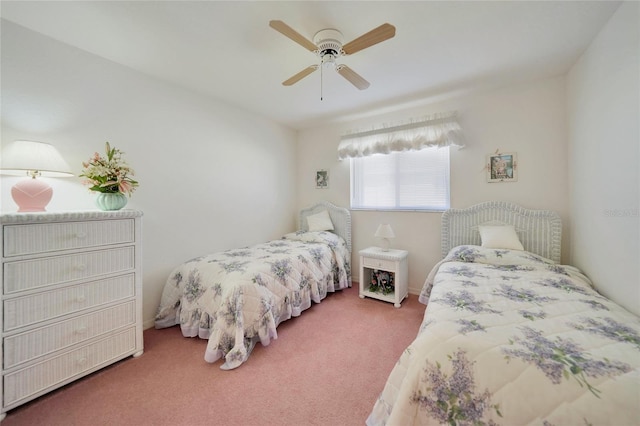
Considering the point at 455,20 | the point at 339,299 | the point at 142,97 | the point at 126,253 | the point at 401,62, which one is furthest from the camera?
the point at 339,299

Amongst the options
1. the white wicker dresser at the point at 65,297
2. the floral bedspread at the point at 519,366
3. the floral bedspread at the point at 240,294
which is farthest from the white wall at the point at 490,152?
the white wicker dresser at the point at 65,297

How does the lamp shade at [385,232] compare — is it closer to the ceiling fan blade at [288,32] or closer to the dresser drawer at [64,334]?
the ceiling fan blade at [288,32]

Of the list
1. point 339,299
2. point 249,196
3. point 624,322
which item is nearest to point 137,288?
point 249,196

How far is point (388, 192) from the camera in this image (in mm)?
3445

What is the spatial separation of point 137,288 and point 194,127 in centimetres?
181

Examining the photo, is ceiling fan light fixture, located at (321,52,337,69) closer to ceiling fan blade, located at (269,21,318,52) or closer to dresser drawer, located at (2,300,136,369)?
ceiling fan blade, located at (269,21,318,52)

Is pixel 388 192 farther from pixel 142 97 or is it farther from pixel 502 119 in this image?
pixel 142 97

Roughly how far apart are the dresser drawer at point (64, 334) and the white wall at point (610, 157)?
11.3 ft

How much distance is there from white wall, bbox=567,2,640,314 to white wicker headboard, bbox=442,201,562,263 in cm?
17

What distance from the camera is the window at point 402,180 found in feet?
10.0

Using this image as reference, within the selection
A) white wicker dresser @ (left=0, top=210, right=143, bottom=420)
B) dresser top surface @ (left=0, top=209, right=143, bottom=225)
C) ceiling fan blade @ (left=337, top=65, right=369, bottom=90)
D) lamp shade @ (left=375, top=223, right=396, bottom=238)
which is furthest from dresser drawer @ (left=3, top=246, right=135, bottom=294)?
lamp shade @ (left=375, top=223, right=396, bottom=238)

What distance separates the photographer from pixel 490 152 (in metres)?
2.75

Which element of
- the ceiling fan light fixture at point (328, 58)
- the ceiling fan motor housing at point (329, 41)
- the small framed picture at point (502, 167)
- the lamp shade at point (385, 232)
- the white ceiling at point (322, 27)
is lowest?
the lamp shade at point (385, 232)

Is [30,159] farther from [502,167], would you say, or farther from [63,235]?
[502,167]
